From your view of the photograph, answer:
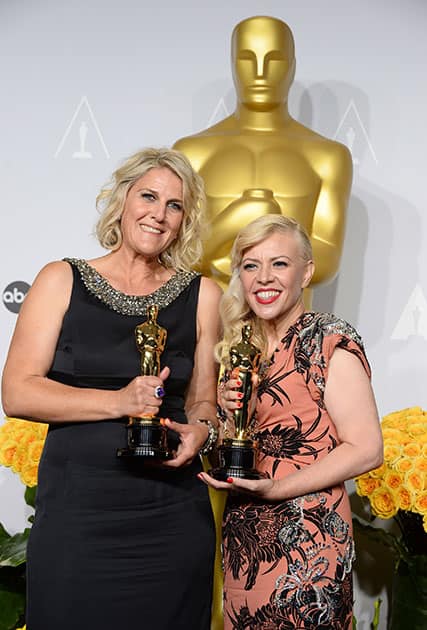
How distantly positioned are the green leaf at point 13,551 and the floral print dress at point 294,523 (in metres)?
1.51

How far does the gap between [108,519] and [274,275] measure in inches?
25.4

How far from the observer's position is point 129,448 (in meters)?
1.92

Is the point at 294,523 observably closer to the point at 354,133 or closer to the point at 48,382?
the point at 48,382

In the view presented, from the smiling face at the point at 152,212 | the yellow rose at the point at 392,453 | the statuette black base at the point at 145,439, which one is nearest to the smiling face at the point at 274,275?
the smiling face at the point at 152,212

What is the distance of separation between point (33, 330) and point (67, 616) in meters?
0.62

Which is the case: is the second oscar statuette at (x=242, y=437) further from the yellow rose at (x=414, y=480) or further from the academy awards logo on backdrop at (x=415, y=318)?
the academy awards logo on backdrop at (x=415, y=318)

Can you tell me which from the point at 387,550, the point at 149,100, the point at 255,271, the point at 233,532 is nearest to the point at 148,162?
the point at 255,271

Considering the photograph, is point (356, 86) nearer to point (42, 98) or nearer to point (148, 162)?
point (42, 98)

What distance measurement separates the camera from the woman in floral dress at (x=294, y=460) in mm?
1866

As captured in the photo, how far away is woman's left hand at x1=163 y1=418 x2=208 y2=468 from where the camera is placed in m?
2.00

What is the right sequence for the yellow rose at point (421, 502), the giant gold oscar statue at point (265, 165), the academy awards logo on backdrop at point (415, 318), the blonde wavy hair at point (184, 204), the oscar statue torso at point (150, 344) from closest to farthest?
the oscar statue torso at point (150, 344) → the blonde wavy hair at point (184, 204) → the yellow rose at point (421, 502) → the giant gold oscar statue at point (265, 165) → the academy awards logo on backdrop at point (415, 318)

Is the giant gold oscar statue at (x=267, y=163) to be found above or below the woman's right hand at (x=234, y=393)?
above

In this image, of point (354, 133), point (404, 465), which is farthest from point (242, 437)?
point (354, 133)

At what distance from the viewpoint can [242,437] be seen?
1930 mm
